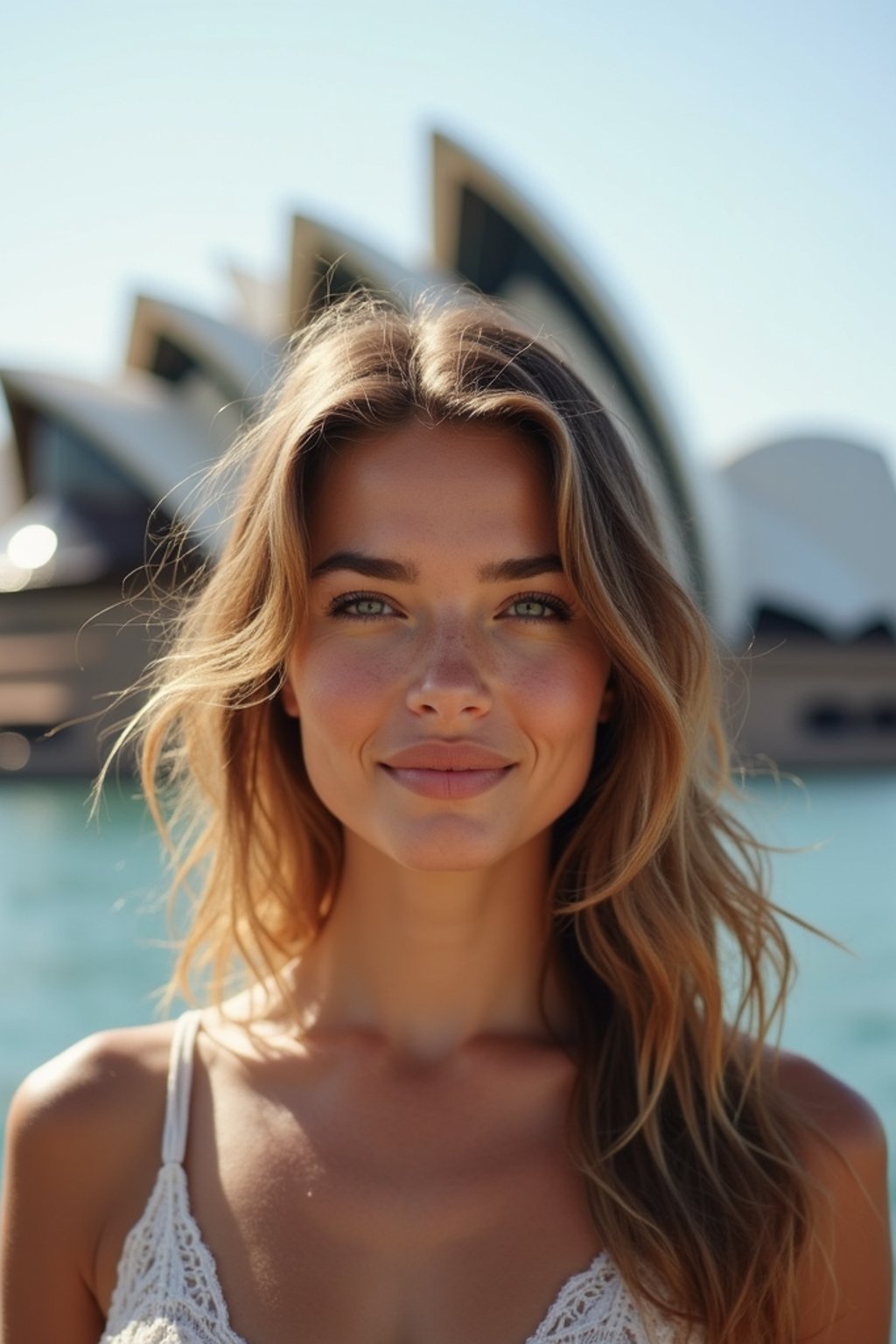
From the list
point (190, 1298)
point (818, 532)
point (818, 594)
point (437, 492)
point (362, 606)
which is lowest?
point (190, 1298)

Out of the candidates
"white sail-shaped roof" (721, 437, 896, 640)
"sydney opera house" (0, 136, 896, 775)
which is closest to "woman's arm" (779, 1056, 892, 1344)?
"sydney opera house" (0, 136, 896, 775)

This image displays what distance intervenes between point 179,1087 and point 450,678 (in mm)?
553

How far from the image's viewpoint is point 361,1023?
1.50 meters

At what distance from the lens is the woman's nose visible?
1.29m

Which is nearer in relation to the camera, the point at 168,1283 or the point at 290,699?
the point at 168,1283

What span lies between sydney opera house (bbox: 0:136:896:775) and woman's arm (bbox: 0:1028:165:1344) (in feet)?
49.5

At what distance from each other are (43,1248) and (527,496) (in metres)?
0.92

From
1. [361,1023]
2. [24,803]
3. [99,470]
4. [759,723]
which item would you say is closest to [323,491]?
[361,1023]

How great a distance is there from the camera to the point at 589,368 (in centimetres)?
1677

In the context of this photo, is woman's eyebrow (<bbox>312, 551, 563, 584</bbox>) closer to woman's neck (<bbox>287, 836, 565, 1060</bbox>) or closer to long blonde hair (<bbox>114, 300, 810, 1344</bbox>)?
long blonde hair (<bbox>114, 300, 810, 1344</bbox>)

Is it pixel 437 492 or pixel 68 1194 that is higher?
pixel 437 492

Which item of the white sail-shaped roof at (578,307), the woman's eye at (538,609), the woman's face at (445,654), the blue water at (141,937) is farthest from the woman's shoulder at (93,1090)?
the white sail-shaped roof at (578,307)

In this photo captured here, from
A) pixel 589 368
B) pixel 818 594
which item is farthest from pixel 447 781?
pixel 818 594

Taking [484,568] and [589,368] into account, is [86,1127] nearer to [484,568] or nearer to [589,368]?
[484,568]
